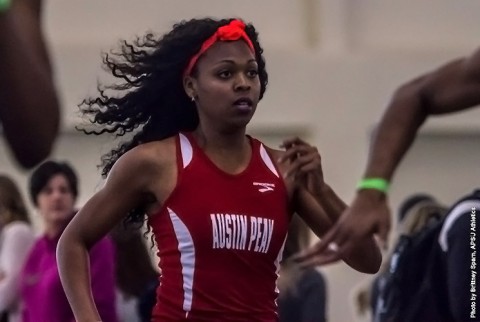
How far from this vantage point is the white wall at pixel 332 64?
9.78 m

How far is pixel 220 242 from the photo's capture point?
410cm

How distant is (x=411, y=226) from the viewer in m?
6.18

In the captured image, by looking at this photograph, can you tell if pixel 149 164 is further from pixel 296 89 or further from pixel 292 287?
pixel 296 89

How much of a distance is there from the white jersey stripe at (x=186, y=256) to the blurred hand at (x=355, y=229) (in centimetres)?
106

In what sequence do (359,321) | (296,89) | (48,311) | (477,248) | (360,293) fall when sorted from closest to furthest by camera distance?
1. (477,248)
2. (48,311)
3. (360,293)
4. (359,321)
5. (296,89)

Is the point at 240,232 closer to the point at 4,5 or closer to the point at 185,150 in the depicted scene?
the point at 185,150

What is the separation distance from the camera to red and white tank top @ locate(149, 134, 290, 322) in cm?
411

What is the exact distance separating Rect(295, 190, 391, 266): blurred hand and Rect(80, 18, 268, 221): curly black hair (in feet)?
4.53

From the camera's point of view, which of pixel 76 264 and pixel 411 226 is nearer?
pixel 76 264

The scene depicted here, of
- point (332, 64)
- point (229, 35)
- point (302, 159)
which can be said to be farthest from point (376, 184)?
point (332, 64)

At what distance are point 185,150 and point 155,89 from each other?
38cm

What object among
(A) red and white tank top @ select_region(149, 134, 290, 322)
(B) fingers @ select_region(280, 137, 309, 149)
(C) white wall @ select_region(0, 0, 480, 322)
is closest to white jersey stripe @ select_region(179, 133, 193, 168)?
(A) red and white tank top @ select_region(149, 134, 290, 322)

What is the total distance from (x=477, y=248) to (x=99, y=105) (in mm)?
1336

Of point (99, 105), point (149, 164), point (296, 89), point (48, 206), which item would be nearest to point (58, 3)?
point (296, 89)
